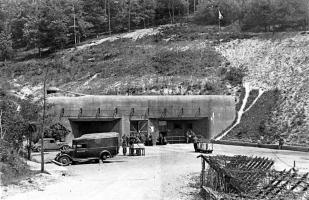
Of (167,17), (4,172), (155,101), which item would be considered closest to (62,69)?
(155,101)

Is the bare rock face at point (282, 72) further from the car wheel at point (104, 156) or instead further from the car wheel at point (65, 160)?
the car wheel at point (65, 160)

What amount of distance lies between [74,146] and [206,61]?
3593cm

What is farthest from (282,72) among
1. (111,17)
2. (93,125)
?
(111,17)

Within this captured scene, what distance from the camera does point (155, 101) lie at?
153 ft

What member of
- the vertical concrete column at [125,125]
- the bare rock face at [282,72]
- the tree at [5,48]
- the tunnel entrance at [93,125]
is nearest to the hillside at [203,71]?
the bare rock face at [282,72]

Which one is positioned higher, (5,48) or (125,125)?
(5,48)

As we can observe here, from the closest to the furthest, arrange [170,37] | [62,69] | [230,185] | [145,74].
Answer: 1. [230,185]
2. [145,74]
3. [62,69]
4. [170,37]

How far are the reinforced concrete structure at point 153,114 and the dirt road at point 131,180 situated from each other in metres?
16.6

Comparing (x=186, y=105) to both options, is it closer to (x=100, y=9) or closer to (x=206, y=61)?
(x=206, y=61)

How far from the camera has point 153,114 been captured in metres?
46.3

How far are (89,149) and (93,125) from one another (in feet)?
64.0

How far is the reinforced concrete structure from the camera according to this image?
44.7 meters

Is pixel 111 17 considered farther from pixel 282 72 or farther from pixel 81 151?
pixel 81 151

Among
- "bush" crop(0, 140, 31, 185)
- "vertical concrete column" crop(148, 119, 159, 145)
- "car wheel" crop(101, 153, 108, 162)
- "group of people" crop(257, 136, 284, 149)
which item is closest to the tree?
"vertical concrete column" crop(148, 119, 159, 145)
